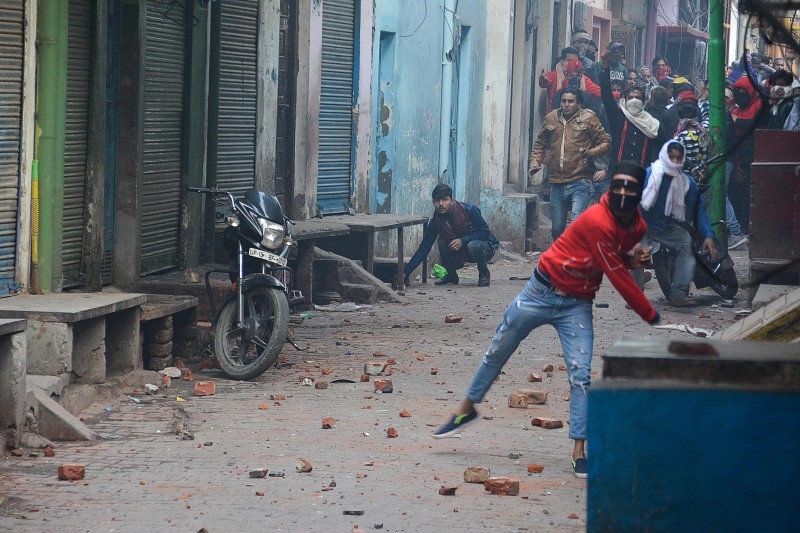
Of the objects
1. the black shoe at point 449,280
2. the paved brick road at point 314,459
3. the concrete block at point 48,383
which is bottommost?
the paved brick road at point 314,459

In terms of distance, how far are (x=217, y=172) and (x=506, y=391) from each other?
14.6ft

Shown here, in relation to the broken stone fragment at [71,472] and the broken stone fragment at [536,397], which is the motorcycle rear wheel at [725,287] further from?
the broken stone fragment at [71,472]

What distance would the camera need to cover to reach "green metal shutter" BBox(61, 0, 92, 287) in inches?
367

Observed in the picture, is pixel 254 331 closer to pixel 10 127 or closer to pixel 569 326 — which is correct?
pixel 10 127

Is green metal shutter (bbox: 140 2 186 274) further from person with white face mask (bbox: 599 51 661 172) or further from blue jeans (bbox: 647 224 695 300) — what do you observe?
person with white face mask (bbox: 599 51 661 172)

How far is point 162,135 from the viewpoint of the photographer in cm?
1097

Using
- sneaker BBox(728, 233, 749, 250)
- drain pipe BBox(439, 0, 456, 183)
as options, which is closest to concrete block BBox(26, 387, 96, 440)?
drain pipe BBox(439, 0, 456, 183)

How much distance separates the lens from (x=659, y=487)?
12.6 ft

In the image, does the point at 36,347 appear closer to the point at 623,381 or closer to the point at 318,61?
the point at 623,381

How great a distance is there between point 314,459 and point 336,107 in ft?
28.5

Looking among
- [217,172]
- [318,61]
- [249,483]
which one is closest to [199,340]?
[217,172]

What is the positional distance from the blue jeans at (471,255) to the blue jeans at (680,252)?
2392mm

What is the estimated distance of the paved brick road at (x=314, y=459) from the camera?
5582 mm

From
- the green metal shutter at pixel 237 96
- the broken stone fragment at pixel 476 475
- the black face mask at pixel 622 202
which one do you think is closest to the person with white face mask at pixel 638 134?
the green metal shutter at pixel 237 96
